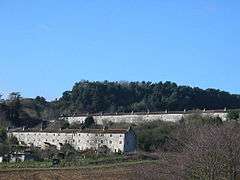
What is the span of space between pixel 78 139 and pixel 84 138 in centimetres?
129

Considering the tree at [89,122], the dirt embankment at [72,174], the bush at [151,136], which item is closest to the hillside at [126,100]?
the tree at [89,122]

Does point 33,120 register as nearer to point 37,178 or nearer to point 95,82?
point 95,82

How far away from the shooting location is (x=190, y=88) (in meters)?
110

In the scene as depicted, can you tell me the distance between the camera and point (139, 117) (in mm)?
88438

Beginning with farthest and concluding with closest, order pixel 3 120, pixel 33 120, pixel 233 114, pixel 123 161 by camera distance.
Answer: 1. pixel 33 120
2. pixel 3 120
3. pixel 233 114
4. pixel 123 161

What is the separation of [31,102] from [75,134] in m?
46.3

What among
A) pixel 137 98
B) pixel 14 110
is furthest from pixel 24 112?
pixel 137 98

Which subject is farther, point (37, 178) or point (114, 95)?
point (114, 95)

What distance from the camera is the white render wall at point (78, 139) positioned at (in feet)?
224

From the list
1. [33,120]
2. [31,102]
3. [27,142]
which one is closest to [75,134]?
[27,142]

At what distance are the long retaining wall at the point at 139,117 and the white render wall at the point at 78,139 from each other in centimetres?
1353

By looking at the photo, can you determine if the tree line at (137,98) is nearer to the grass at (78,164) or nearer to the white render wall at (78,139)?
the white render wall at (78,139)

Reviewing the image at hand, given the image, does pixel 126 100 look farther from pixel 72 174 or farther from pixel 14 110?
pixel 72 174

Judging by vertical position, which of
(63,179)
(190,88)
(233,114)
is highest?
(190,88)
